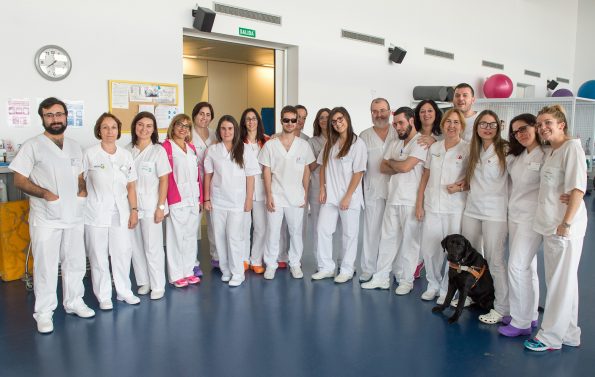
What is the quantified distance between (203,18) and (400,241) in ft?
10.8

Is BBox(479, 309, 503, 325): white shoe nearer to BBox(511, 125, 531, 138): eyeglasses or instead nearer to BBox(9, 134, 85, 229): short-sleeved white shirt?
BBox(511, 125, 531, 138): eyeglasses

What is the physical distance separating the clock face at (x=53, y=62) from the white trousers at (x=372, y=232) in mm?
3096

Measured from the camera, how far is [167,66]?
550 cm

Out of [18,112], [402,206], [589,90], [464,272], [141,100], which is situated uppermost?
[589,90]

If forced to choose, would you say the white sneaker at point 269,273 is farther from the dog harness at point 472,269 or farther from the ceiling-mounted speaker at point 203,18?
the ceiling-mounted speaker at point 203,18

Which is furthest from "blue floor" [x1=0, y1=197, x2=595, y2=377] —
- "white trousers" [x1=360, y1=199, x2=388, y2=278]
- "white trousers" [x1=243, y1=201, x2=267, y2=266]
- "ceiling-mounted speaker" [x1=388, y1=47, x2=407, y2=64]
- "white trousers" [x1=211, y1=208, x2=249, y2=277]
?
"ceiling-mounted speaker" [x1=388, y1=47, x2=407, y2=64]

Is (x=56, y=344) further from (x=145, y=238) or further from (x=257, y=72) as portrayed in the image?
(x=257, y=72)

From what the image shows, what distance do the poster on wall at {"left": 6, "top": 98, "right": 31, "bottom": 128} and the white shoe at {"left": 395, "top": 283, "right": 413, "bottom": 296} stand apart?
358 cm

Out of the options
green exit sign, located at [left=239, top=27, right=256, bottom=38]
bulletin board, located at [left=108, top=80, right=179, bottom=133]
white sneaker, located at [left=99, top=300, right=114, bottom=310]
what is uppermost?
green exit sign, located at [left=239, top=27, right=256, bottom=38]

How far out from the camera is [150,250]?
12.7 ft

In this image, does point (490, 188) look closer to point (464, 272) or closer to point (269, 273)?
point (464, 272)

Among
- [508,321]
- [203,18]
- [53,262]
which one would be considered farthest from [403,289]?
[203,18]

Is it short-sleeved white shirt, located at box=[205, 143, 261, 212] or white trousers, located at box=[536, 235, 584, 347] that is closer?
white trousers, located at box=[536, 235, 584, 347]

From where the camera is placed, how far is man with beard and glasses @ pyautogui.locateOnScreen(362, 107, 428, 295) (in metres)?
3.86
